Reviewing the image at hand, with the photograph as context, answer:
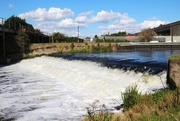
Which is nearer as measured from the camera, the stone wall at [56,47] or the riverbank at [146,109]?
the riverbank at [146,109]

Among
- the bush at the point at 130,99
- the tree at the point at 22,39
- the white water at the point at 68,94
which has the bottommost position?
the white water at the point at 68,94

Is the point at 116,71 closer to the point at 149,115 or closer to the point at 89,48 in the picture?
the point at 149,115

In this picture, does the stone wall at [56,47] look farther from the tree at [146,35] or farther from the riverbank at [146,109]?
the riverbank at [146,109]

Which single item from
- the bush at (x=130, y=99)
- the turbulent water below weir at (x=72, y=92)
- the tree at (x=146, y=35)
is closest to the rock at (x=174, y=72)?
the turbulent water below weir at (x=72, y=92)

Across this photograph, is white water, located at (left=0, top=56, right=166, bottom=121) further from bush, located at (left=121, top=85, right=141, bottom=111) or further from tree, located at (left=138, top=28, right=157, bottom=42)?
tree, located at (left=138, top=28, right=157, bottom=42)

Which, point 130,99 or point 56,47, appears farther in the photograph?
point 56,47

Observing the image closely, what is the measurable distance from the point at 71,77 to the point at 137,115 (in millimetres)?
13397

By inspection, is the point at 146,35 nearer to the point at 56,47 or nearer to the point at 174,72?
the point at 56,47

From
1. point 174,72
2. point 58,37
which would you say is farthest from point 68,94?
point 58,37

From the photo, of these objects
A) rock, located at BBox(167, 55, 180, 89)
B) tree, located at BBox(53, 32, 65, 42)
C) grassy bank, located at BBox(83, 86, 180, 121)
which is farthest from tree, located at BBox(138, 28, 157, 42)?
grassy bank, located at BBox(83, 86, 180, 121)

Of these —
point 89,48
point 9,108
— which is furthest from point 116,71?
point 89,48

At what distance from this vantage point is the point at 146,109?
9.92m

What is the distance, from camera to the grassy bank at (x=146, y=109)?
27.9 ft

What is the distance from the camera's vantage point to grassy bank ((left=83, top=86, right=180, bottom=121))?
27.9 ft
